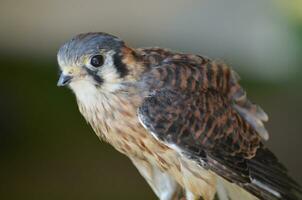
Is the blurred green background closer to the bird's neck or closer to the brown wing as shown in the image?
the brown wing

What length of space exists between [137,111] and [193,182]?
0.31m

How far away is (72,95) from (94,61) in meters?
2.78

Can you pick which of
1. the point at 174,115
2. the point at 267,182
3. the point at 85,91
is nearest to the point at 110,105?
the point at 85,91

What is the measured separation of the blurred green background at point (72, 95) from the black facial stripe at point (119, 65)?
96.4 inches

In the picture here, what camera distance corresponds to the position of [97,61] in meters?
2.51

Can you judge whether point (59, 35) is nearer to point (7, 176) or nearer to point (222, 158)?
point (7, 176)

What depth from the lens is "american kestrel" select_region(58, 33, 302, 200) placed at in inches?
100

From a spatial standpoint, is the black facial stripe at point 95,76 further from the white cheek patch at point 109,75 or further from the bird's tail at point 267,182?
the bird's tail at point 267,182

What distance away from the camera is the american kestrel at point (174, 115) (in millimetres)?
2547

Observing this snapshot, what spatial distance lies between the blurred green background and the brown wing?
212 cm

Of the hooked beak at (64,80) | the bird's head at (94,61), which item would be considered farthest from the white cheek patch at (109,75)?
the hooked beak at (64,80)

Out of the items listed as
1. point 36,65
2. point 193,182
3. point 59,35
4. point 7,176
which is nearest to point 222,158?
point 193,182

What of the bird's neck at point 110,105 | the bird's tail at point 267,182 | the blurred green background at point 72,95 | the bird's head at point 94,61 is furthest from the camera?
the blurred green background at point 72,95

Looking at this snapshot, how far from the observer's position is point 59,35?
6.64 metres
